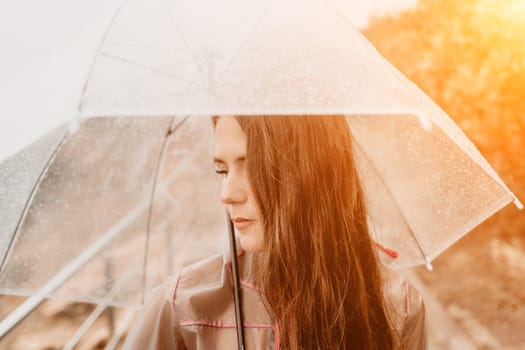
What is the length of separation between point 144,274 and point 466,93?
15.8 feet

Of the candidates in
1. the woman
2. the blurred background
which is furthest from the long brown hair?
the blurred background

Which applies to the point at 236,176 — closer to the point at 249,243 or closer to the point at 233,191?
the point at 233,191

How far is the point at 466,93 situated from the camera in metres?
5.69

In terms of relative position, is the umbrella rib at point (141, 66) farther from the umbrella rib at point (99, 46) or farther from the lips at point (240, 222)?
the lips at point (240, 222)

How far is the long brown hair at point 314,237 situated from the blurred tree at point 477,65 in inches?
160

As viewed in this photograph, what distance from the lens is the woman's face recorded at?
128 centimetres

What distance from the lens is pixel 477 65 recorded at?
5.51m

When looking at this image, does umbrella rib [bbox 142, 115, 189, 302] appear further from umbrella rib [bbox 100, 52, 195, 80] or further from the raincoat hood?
umbrella rib [bbox 100, 52, 195, 80]

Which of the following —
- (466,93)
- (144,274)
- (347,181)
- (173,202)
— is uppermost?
(466,93)

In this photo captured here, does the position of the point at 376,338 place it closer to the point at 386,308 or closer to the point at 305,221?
the point at 386,308

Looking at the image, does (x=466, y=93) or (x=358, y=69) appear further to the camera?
(x=466, y=93)

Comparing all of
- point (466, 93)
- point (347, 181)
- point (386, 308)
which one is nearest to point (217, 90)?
point (347, 181)

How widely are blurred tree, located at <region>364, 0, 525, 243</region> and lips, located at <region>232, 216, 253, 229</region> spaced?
4246 millimetres

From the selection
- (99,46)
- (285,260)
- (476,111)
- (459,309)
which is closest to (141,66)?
(99,46)
